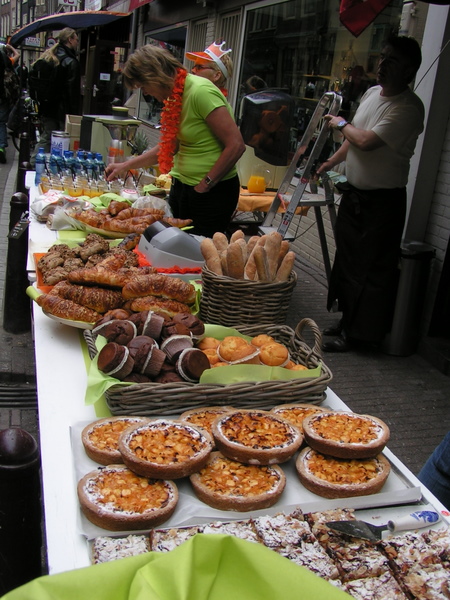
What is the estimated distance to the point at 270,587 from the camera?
95cm

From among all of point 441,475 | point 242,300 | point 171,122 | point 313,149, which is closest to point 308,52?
point 313,149

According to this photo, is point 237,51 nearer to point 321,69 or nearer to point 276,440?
point 321,69

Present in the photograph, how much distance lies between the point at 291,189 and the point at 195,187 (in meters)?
3.82

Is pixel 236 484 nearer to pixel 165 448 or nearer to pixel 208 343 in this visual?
pixel 165 448

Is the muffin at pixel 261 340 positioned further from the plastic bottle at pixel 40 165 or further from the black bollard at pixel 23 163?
the black bollard at pixel 23 163

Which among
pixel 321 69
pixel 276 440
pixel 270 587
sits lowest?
pixel 276 440

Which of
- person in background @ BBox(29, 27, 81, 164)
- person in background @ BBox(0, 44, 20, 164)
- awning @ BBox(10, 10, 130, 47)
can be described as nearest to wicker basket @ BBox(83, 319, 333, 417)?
person in background @ BBox(29, 27, 81, 164)

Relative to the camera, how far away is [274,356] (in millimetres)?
2096

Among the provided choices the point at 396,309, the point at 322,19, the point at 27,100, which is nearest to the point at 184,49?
the point at 27,100

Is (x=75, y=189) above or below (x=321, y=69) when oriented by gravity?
below

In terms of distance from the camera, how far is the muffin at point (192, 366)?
6.19ft

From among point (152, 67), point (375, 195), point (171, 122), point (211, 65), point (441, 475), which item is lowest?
point (441, 475)

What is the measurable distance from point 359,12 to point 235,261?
265cm

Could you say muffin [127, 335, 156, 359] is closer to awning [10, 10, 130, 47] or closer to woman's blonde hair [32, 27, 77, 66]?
woman's blonde hair [32, 27, 77, 66]
